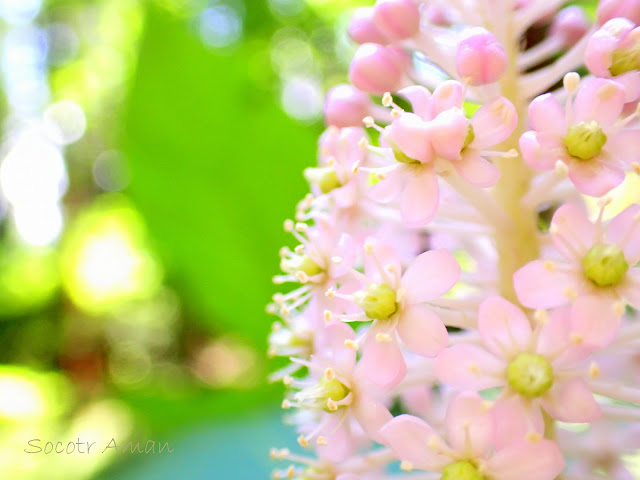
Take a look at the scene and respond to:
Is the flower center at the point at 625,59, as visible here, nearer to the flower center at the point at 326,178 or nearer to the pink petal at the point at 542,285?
the pink petal at the point at 542,285

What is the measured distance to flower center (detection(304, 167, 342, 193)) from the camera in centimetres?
75

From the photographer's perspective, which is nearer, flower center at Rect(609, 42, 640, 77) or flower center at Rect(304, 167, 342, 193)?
flower center at Rect(609, 42, 640, 77)

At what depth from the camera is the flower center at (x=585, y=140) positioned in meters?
0.58

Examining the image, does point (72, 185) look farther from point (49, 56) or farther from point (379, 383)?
point (379, 383)

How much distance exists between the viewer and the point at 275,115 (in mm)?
1375

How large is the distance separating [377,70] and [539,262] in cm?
30

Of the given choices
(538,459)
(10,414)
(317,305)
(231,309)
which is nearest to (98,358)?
(10,414)

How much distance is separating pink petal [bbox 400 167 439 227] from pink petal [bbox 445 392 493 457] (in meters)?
0.16

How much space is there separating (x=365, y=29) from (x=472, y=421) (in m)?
0.47

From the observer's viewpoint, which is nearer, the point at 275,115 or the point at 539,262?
the point at 539,262

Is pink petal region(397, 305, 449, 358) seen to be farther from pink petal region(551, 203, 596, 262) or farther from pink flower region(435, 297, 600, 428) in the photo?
pink petal region(551, 203, 596, 262)

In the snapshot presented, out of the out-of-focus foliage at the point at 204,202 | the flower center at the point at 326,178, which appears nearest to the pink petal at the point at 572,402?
the flower center at the point at 326,178

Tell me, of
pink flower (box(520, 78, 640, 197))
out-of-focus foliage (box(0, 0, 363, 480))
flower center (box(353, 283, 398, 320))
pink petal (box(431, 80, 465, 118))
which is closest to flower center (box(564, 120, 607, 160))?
pink flower (box(520, 78, 640, 197))

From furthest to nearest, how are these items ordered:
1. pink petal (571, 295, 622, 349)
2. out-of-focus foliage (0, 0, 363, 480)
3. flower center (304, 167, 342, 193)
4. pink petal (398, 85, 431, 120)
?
out-of-focus foliage (0, 0, 363, 480), flower center (304, 167, 342, 193), pink petal (398, 85, 431, 120), pink petal (571, 295, 622, 349)
